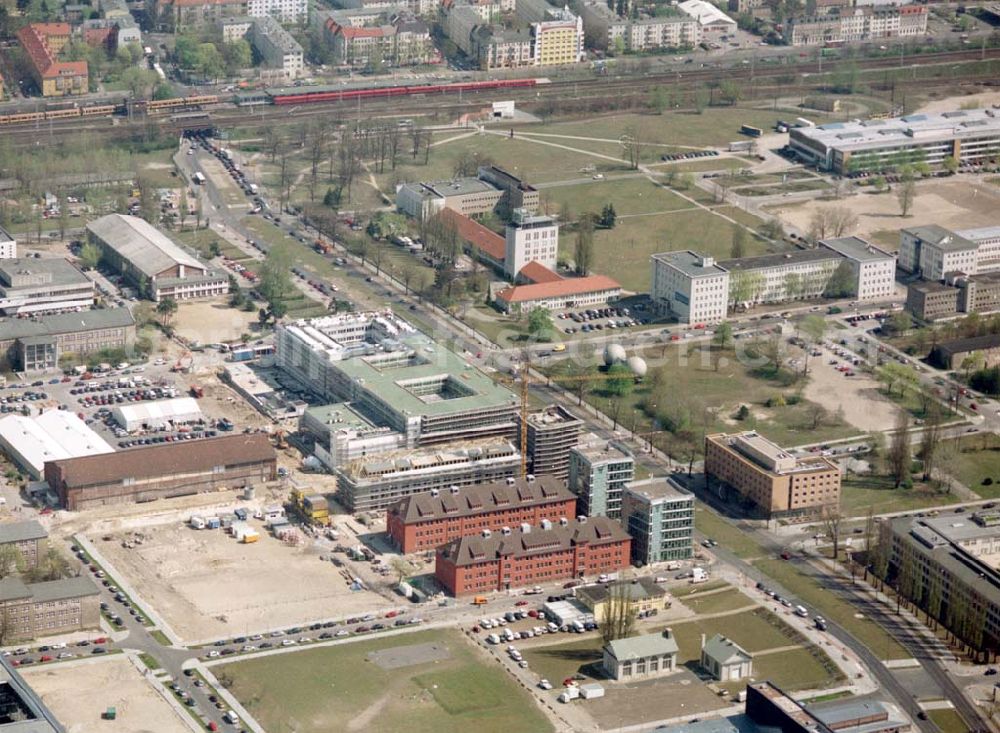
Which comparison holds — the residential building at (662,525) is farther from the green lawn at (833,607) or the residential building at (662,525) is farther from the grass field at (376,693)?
the grass field at (376,693)

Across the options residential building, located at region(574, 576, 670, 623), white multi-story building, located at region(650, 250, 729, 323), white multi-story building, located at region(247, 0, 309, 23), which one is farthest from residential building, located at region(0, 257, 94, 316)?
white multi-story building, located at region(247, 0, 309, 23)

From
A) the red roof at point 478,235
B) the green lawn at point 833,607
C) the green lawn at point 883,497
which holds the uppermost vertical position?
the red roof at point 478,235

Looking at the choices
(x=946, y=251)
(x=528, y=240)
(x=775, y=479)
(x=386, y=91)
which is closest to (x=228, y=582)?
(x=775, y=479)

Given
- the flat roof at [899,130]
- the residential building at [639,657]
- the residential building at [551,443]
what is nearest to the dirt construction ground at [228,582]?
the residential building at [639,657]

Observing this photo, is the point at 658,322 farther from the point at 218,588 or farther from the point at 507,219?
the point at 218,588

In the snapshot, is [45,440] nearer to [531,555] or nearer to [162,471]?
[162,471]

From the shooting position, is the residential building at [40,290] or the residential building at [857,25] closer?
the residential building at [40,290]
